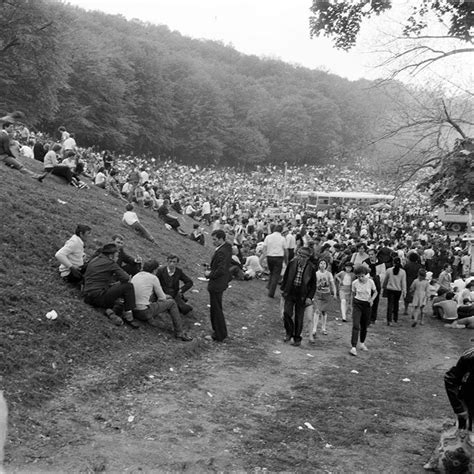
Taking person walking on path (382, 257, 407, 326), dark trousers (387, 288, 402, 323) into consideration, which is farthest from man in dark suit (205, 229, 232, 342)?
dark trousers (387, 288, 402, 323)

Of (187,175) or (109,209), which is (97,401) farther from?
(187,175)

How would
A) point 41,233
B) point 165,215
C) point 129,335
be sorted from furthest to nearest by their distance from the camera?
point 165,215, point 41,233, point 129,335

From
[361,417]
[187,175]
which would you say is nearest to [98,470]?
[361,417]

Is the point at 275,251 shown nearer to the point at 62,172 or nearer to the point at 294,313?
the point at 294,313

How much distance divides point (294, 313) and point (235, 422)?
4.49 meters

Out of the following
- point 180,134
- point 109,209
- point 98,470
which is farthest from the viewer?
point 180,134

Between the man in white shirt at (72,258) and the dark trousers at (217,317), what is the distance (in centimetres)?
214

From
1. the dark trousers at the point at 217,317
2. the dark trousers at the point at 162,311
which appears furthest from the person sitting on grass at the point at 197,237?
the dark trousers at the point at 162,311

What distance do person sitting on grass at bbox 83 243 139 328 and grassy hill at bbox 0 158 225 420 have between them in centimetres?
15

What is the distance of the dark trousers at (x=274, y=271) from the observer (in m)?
14.4

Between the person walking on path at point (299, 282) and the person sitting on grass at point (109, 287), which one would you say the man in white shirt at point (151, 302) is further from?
the person walking on path at point (299, 282)

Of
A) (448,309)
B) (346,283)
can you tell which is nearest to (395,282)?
(346,283)

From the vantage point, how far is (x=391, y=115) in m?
12.8

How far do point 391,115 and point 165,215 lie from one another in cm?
979
